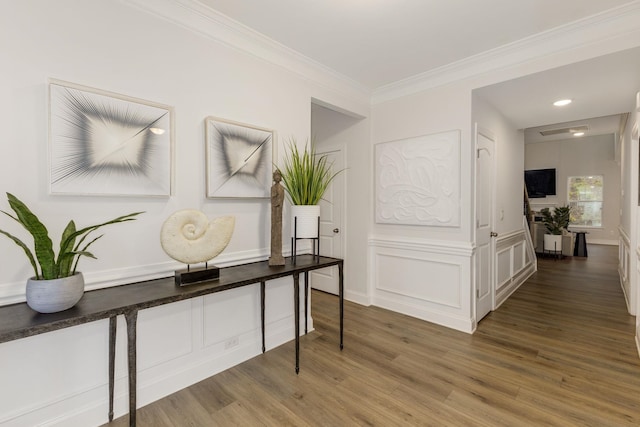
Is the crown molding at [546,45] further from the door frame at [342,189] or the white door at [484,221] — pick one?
the door frame at [342,189]

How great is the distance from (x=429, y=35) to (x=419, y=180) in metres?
1.39

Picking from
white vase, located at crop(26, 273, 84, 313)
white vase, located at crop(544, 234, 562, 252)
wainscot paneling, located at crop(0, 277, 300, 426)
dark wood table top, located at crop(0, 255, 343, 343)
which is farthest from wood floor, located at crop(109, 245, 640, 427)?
white vase, located at crop(544, 234, 562, 252)

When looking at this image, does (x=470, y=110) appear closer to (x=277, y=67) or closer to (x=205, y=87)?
(x=277, y=67)

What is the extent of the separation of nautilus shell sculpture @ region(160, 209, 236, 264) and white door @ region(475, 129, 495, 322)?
2.58 metres

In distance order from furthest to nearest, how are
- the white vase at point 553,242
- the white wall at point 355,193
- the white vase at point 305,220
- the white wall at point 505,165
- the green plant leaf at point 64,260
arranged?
the white vase at point 553,242
the white wall at point 355,193
the white wall at point 505,165
the white vase at point 305,220
the green plant leaf at point 64,260

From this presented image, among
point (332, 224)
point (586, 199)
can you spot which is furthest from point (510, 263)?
point (586, 199)

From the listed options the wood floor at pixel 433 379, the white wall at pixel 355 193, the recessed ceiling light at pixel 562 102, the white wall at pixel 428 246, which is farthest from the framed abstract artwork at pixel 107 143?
the recessed ceiling light at pixel 562 102

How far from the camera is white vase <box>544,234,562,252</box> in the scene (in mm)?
6602

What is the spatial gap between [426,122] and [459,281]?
1694mm

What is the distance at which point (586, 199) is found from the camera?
27.3ft

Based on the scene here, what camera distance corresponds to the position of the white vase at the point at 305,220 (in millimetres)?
2523

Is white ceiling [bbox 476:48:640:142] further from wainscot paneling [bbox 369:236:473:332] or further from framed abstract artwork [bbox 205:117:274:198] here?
framed abstract artwork [bbox 205:117:274:198]

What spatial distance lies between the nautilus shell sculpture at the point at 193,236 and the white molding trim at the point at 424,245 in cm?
214

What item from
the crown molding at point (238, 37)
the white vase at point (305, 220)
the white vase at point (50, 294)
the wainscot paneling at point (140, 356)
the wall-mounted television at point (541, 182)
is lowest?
the wainscot paneling at point (140, 356)
